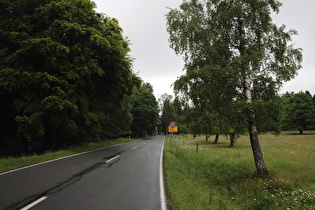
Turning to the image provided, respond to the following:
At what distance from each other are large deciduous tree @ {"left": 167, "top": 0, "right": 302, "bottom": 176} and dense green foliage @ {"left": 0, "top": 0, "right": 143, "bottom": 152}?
769 cm

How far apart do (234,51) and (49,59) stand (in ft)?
38.4

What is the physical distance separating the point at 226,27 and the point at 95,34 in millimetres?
9543

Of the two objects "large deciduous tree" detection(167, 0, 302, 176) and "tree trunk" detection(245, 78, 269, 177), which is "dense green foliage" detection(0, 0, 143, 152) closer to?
"large deciduous tree" detection(167, 0, 302, 176)

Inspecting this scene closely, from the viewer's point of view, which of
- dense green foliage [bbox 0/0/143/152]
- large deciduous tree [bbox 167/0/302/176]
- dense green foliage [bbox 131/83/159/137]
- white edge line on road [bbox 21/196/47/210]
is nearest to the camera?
white edge line on road [bbox 21/196/47/210]

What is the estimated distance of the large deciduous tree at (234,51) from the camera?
743 centimetres

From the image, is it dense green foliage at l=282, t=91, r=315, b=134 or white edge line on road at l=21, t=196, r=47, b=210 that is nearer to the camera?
white edge line on road at l=21, t=196, r=47, b=210

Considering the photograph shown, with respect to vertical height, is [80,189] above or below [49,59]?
below

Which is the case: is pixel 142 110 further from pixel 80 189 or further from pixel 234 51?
pixel 80 189

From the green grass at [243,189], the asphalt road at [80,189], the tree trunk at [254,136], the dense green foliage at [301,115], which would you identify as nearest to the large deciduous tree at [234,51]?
the tree trunk at [254,136]

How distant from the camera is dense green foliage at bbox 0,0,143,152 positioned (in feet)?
39.4

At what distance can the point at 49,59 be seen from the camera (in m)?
12.5

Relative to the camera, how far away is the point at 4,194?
493cm

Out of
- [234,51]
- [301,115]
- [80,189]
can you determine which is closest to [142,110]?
[301,115]

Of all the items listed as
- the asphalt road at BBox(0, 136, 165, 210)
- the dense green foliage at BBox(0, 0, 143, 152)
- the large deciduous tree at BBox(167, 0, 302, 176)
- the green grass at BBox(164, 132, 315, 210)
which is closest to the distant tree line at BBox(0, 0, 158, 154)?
the dense green foliage at BBox(0, 0, 143, 152)
